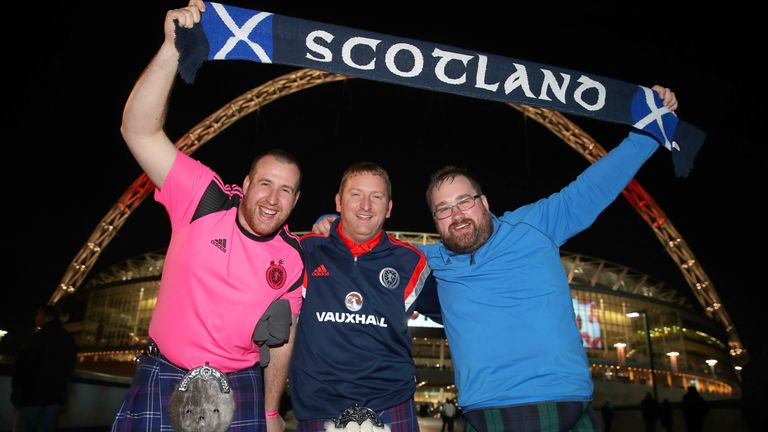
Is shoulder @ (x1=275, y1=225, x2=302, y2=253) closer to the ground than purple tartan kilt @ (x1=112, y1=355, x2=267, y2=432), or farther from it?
farther from it

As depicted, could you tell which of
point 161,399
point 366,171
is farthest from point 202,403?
point 366,171

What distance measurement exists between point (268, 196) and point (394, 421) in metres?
1.71

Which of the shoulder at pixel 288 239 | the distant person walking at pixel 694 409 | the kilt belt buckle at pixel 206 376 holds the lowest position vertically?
the distant person walking at pixel 694 409

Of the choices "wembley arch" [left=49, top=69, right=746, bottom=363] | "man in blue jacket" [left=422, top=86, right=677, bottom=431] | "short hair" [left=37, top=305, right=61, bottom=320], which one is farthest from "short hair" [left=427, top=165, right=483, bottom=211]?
"wembley arch" [left=49, top=69, right=746, bottom=363]

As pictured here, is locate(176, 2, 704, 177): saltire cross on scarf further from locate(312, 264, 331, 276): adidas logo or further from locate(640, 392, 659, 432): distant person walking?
locate(640, 392, 659, 432): distant person walking

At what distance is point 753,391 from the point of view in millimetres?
6703

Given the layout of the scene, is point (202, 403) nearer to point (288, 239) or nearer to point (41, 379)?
point (288, 239)

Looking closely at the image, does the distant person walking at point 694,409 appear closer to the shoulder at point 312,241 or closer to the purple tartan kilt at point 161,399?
the shoulder at point 312,241

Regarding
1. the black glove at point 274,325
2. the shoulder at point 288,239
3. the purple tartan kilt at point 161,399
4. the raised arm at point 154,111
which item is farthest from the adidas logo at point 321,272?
the raised arm at point 154,111

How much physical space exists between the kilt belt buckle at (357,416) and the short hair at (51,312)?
21.5ft

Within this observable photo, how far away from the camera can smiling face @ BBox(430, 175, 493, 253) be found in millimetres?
3285

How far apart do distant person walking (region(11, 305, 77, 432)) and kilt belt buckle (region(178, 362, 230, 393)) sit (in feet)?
19.0

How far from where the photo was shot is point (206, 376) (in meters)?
2.78

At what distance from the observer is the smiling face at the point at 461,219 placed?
3.29 m
